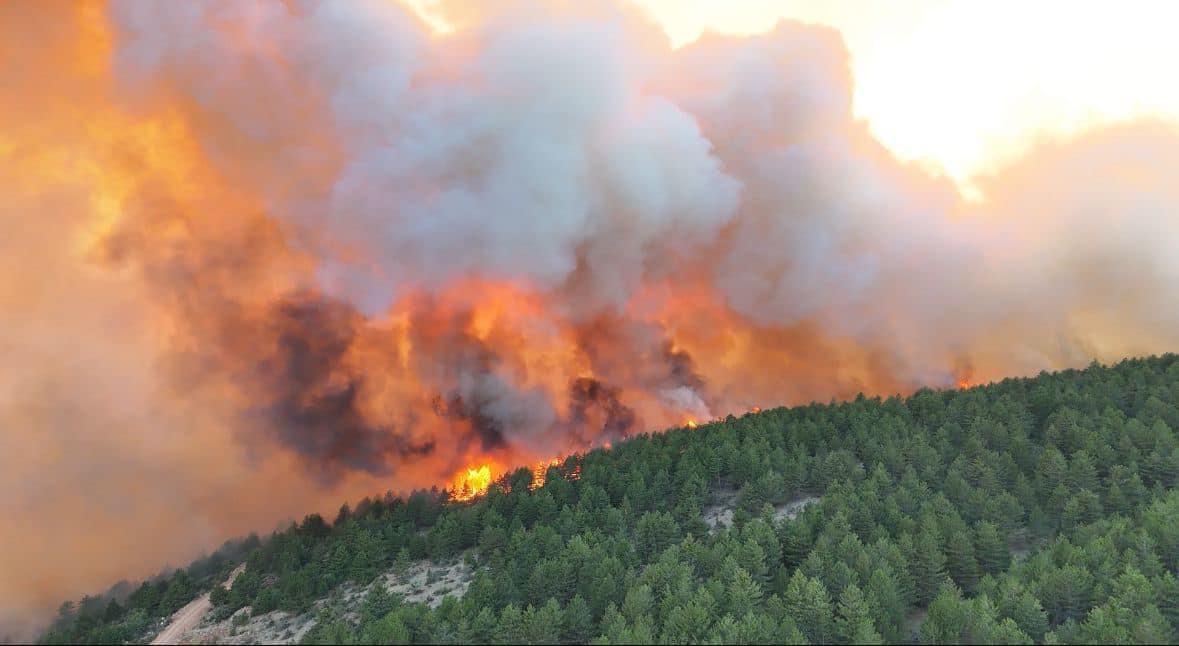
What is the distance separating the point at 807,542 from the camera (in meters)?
88.2

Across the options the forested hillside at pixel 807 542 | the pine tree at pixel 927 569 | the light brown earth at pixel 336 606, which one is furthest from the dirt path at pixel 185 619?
the pine tree at pixel 927 569

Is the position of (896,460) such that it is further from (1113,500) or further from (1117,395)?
(1117,395)

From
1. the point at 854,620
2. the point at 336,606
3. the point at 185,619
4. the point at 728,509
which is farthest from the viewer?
the point at 728,509

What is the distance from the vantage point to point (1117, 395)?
13838 cm

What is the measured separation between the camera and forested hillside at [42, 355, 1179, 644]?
68.9m

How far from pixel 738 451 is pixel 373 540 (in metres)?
71.1

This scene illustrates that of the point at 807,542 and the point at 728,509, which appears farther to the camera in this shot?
the point at 728,509

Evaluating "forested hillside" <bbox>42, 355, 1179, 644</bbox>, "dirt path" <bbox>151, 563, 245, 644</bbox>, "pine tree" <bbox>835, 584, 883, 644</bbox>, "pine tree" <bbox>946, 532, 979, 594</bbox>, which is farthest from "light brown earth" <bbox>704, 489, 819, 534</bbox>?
"dirt path" <bbox>151, 563, 245, 644</bbox>

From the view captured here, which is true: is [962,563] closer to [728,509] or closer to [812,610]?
[812,610]

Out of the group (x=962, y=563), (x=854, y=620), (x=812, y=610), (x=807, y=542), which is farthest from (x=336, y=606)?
(x=962, y=563)

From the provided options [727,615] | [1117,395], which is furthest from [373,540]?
[1117,395]

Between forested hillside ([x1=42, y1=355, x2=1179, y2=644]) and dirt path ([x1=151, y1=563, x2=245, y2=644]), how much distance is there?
144 inches

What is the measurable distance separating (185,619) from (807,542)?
316ft

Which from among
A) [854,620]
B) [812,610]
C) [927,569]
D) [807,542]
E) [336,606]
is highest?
[807,542]
